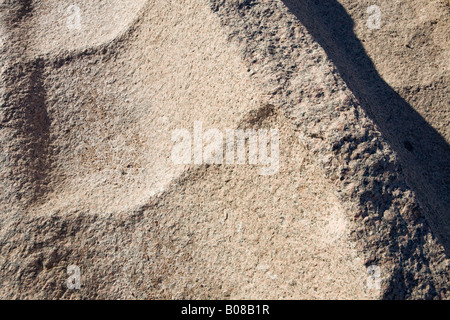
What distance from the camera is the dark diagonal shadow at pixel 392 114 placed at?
1.08 metres

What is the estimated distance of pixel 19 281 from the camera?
0.95 metres

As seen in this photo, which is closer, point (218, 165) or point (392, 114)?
point (218, 165)

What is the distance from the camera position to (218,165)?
966mm

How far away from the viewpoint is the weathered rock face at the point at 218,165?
843mm

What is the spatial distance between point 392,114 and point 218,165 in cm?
65

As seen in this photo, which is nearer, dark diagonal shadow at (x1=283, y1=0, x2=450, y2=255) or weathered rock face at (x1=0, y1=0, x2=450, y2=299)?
weathered rock face at (x1=0, y1=0, x2=450, y2=299)

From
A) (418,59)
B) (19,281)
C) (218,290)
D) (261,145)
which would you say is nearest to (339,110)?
(261,145)

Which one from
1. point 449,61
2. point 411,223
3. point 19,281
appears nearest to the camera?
point 411,223

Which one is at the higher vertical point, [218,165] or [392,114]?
[218,165]

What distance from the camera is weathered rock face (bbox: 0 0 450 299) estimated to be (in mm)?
843

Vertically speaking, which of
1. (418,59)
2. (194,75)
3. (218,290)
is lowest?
(218,290)

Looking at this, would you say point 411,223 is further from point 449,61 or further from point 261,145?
point 449,61

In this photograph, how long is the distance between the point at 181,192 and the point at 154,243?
0.15 meters

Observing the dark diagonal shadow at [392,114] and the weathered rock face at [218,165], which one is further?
the dark diagonal shadow at [392,114]
